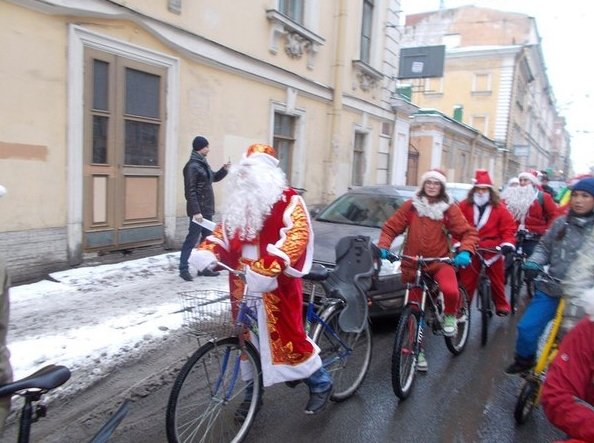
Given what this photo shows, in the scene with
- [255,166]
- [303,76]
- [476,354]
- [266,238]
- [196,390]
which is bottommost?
[476,354]

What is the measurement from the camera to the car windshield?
21.3 feet

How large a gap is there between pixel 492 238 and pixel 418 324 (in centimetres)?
178

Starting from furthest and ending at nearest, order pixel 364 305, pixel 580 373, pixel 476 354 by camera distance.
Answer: pixel 476 354 < pixel 364 305 < pixel 580 373

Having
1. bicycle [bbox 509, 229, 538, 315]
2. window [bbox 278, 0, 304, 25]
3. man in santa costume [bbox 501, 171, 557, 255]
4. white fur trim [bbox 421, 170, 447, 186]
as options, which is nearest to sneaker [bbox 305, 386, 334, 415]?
white fur trim [bbox 421, 170, 447, 186]

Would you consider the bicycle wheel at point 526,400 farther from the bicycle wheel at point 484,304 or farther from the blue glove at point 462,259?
the bicycle wheel at point 484,304

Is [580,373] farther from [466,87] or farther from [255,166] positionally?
[466,87]

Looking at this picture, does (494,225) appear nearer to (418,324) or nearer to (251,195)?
(418,324)

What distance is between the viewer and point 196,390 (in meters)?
2.72

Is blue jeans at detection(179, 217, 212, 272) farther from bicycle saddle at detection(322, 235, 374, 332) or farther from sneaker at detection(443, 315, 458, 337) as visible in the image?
sneaker at detection(443, 315, 458, 337)

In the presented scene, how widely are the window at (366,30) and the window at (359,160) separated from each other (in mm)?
2110

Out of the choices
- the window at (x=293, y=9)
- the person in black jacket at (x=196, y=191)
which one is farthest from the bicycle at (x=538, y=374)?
the window at (x=293, y=9)

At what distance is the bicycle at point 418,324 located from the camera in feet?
11.7

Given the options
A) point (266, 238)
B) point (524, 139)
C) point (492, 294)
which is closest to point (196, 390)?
point (266, 238)

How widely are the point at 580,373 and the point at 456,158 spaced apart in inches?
982
